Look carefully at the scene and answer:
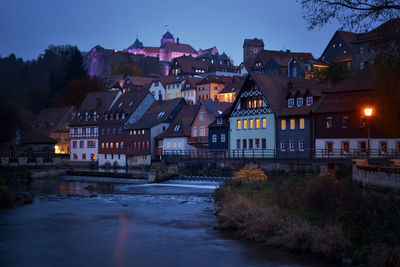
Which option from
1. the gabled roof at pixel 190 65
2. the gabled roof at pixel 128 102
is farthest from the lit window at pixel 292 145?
the gabled roof at pixel 190 65

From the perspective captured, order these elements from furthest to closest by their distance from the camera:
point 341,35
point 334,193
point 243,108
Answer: point 341,35
point 243,108
point 334,193

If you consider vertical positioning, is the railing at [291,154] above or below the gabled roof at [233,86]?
below

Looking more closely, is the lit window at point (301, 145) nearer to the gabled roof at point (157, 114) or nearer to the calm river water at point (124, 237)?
the calm river water at point (124, 237)

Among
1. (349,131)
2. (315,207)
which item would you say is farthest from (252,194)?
(349,131)

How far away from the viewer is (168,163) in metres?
63.2

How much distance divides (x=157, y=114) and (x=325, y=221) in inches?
2293

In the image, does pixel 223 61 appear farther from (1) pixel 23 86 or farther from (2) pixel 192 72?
(1) pixel 23 86

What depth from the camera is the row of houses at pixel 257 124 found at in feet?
167

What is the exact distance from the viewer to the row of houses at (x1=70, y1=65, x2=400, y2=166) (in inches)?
1999

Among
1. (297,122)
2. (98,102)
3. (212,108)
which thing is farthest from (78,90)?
(297,122)

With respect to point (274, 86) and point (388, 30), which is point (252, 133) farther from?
point (388, 30)

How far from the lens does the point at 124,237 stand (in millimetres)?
25891

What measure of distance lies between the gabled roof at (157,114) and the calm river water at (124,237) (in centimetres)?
3573

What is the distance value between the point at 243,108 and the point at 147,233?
36.4 metres
